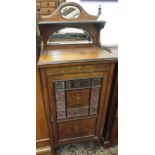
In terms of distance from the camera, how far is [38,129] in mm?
1212

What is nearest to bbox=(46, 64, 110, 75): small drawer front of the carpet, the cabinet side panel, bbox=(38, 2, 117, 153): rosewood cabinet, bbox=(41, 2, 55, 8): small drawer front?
bbox=(38, 2, 117, 153): rosewood cabinet

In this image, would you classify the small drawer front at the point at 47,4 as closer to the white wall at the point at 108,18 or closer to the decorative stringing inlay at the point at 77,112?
the white wall at the point at 108,18

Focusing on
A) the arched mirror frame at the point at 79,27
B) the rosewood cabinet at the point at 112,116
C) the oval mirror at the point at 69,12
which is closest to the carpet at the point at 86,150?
the rosewood cabinet at the point at 112,116

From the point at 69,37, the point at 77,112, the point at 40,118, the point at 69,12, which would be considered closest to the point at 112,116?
the point at 77,112

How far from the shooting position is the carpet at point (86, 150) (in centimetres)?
140

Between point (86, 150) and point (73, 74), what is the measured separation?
0.84 meters

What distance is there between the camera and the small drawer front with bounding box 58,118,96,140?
1.21m

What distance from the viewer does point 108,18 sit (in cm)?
140

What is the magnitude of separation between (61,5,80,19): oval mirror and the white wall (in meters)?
0.35

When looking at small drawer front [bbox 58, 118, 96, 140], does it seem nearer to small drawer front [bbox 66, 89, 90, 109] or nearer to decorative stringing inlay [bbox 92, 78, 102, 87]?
small drawer front [bbox 66, 89, 90, 109]

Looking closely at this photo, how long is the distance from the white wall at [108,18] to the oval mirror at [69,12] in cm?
35
